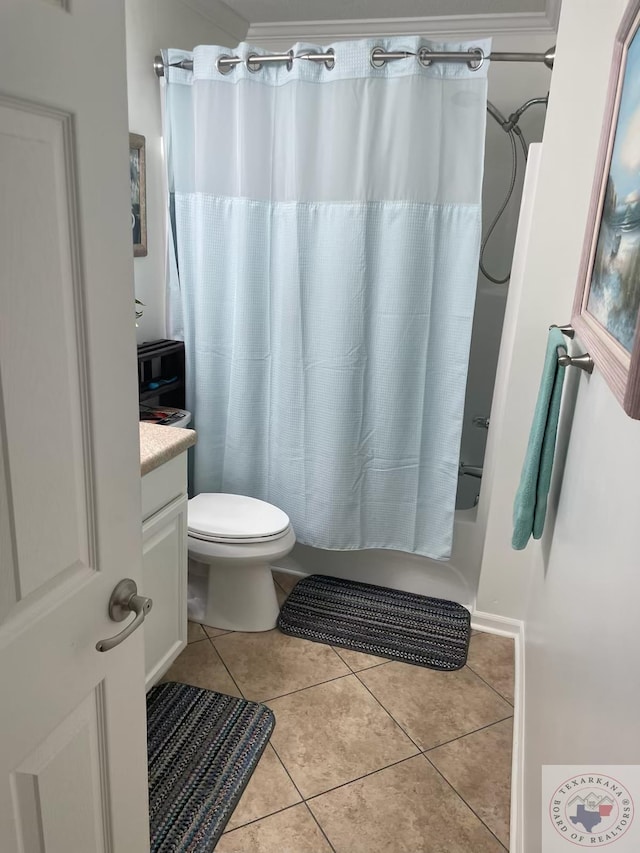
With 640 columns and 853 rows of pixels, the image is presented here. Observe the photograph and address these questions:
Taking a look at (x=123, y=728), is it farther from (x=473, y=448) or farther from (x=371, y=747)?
(x=473, y=448)

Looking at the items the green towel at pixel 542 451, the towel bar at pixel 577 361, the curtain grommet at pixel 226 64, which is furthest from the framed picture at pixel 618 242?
the curtain grommet at pixel 226 64

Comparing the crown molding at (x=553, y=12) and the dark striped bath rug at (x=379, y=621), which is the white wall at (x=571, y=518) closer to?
the dark striped bath rug at (x=379, y=621)

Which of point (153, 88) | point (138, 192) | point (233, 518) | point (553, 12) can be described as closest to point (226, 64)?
point (153, 88)

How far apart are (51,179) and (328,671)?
1903 mm

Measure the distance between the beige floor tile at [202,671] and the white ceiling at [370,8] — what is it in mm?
2577

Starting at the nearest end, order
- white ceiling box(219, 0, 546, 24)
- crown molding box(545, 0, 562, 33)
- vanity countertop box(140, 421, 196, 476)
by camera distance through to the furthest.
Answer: vanity countertop box(140, 421, 196, 476) → crown molding box(545, 0, 562, 33) → white ceiling box(219, 0, 546, 24)

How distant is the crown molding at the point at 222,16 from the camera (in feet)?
8.76

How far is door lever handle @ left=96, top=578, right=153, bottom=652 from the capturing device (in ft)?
3.16

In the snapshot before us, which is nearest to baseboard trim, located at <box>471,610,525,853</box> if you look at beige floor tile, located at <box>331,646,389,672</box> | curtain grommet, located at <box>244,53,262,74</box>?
beige floor tile, located at <box>331,646,389,672</box>

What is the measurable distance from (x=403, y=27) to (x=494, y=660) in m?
2.64

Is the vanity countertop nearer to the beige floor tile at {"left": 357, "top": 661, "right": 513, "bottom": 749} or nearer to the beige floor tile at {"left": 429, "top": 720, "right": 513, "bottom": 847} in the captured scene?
the beige floor tile at {"left": 357, "top": 661, "right": 513, "bottom": 749}

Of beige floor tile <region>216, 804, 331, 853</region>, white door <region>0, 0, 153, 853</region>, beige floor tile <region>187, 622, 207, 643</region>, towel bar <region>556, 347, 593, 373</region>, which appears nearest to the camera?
white door <region>0, 0, 153, 853</region>

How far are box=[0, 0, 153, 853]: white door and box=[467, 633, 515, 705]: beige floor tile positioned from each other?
155 centimetres

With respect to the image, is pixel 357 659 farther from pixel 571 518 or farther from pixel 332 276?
pixel 332 276
